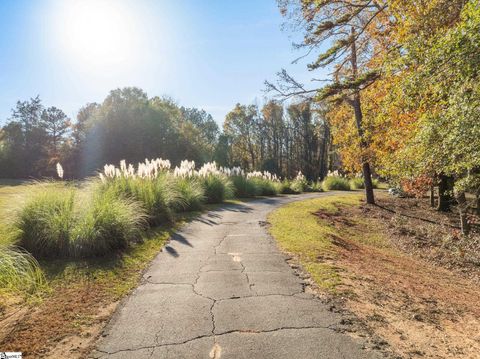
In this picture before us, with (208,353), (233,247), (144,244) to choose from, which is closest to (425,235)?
(233,247)

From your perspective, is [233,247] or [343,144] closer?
[233,247]

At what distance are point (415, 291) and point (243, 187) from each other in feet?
44.8

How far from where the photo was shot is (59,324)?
156 inches

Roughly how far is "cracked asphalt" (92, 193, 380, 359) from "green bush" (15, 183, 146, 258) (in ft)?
3.73

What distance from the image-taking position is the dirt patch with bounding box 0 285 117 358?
136 inches

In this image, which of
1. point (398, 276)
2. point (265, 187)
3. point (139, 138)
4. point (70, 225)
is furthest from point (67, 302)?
point (139, 138)

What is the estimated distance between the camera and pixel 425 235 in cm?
1312

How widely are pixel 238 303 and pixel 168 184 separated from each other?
764 cm

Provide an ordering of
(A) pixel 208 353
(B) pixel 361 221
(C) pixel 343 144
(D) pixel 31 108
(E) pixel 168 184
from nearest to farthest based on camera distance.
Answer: (A) pixel 208 353 < (E) pixel 168 184 < (B) pixel 361 221 < (C) pixel 343 144 < (D) pixel 31 108

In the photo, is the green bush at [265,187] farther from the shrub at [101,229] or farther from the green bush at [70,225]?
the green bush at [70,225]

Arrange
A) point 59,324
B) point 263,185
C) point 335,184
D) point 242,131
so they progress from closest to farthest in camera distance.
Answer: point 59,324 < point 263,185 < point 335,184 < point 242,131

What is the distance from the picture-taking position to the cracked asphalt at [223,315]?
3.42 metres

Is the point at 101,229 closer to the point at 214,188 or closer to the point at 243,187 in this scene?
the point at 214,188

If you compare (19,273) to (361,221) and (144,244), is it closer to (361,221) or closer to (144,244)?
(144,244)
